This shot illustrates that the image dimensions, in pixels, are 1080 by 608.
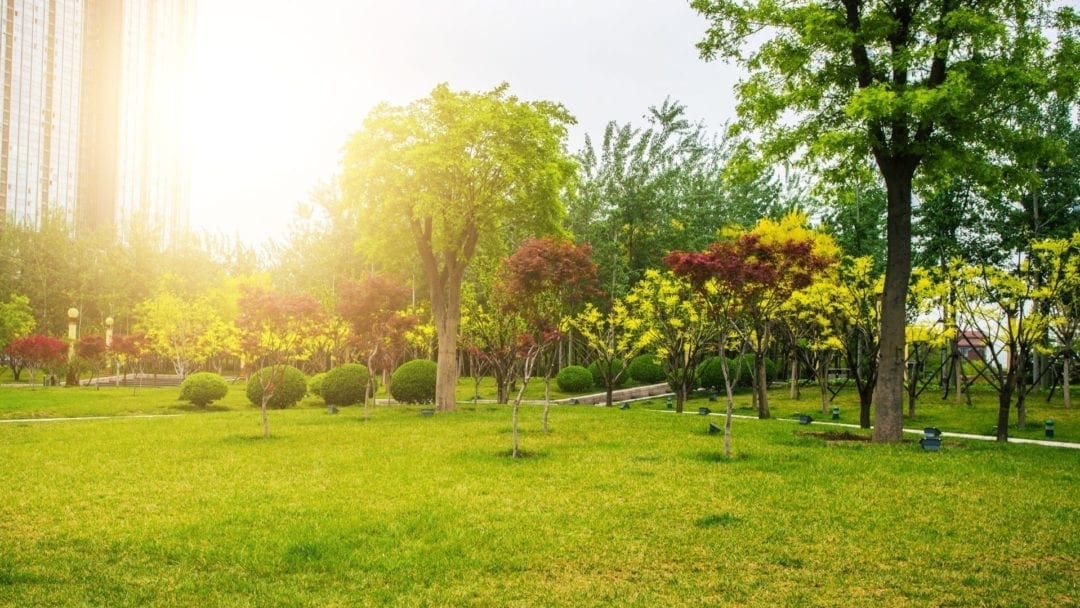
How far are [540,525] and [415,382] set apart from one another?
18.7m

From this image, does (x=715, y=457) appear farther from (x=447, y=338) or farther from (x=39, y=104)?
(x=39, y=104)

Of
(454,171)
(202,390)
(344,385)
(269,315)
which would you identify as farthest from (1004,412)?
(202,390)

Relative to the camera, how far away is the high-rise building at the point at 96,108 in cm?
8956

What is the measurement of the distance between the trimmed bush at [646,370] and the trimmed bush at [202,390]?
69.4ft

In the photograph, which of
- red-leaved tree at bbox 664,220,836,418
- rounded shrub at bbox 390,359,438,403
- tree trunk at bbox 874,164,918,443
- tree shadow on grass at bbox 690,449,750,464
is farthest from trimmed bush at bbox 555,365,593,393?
tree shadow on grass at bbox 690,449,750,464

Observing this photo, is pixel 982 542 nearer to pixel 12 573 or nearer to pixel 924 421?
pixel 12 573

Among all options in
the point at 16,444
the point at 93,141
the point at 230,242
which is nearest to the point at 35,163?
the point at 93,141

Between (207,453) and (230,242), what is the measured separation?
55.7 m

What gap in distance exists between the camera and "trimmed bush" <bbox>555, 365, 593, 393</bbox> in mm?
36375

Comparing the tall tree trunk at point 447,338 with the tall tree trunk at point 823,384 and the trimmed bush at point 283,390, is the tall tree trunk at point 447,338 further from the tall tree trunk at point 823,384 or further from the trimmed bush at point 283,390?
the tall tree trunk at point 823,384

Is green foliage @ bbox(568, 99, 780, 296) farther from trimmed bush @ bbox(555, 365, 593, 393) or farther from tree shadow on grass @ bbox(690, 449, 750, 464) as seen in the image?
tree shadow on grass @ bbox(690, 449, 750, 464)

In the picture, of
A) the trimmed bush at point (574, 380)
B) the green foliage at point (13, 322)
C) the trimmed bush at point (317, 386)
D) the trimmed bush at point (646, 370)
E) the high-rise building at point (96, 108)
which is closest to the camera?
the trimmed bush at point (317, 386)

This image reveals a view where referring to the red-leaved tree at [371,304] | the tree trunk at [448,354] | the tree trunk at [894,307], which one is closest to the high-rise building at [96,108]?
the red-leaved tree at [371,304]

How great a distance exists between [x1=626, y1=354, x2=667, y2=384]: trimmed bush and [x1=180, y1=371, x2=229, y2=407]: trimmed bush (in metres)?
21.2
